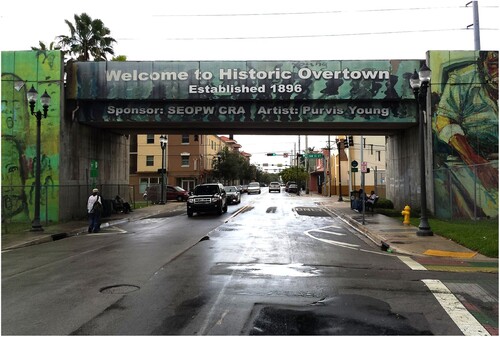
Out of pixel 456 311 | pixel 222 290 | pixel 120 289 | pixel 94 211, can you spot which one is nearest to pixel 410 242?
pixel 456 311

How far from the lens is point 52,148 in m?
20.8

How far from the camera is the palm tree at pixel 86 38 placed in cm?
3077

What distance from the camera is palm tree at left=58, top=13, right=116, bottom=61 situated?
30.8 meters

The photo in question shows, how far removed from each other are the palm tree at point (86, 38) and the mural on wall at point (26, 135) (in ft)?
34.5

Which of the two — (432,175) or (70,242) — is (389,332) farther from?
(432,175)

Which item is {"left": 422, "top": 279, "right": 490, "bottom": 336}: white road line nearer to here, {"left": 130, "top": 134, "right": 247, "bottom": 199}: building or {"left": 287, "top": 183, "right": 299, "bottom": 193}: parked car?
{"left": 130, "top": 134, "right": 247, "bottom": 199}: building

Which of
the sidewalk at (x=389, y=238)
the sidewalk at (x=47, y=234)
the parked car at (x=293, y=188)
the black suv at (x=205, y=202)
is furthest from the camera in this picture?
the parked car at (x=293, y=188)

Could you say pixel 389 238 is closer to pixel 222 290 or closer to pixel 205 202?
pixel 222 290

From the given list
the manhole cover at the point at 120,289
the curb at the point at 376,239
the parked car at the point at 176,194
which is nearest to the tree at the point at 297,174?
the parked car at the point at 176,194

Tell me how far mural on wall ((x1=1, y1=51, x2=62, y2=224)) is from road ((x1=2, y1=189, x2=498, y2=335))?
804 cm

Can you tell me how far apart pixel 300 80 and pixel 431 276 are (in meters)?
14.4

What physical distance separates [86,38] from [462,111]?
994 inches

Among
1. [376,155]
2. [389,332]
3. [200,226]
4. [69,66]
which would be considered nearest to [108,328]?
[389,332]

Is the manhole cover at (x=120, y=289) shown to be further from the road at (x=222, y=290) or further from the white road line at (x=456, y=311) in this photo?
the white road line at (x=456, y=311)
